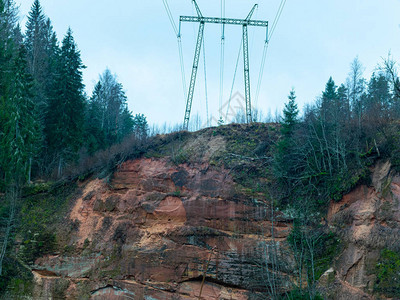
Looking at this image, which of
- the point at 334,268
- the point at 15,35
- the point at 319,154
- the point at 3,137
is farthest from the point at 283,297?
the point at 15,35

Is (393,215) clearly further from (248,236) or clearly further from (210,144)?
(210,144)

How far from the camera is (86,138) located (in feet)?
114

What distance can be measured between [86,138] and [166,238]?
686 inches

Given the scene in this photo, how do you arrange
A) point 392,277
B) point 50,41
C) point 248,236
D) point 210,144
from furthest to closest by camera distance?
point 50,41, point 210,144, point 248,236, point 392,277

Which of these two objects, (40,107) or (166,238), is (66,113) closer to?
(40,107)

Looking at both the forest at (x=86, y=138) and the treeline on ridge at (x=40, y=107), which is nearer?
the forest at (x=86, y=138)

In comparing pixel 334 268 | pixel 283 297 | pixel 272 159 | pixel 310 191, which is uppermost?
pixel 272 159

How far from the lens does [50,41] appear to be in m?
38.2

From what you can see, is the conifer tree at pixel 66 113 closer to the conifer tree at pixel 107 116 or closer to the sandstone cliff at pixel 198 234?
the conifer tree at pixel 107 116

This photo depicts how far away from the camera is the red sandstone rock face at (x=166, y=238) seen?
19.4 metres

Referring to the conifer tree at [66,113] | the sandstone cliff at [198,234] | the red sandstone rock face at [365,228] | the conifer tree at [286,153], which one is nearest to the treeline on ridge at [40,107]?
the conifer tree at [66,113]

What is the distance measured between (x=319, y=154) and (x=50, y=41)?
30.0m

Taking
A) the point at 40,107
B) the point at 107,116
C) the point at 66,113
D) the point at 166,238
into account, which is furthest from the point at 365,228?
the point at 107,116

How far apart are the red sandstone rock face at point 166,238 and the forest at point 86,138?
2388 millimetres
